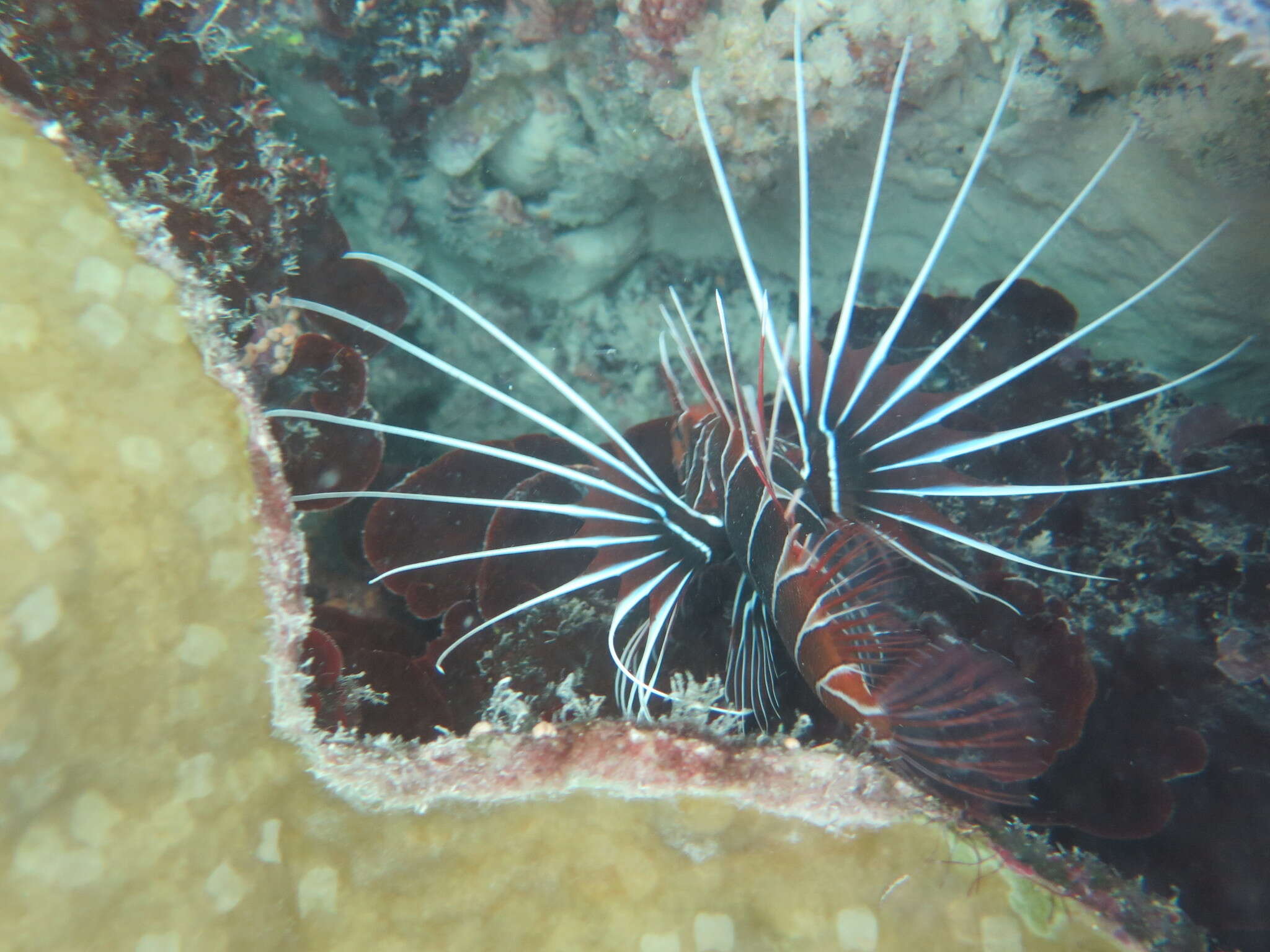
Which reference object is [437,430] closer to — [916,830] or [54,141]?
[54,141]

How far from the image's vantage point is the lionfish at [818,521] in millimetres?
1688

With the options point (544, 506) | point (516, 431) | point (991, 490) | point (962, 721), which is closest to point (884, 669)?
point (962, 721)

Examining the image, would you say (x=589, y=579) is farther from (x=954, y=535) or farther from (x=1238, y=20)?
(x=1238, y=20)

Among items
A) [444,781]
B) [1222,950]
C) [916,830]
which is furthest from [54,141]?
[1222,950]

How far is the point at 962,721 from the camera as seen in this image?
5.27 feet

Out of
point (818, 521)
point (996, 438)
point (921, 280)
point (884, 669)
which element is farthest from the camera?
point (818, 521)

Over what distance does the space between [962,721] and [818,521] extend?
0.76 meters

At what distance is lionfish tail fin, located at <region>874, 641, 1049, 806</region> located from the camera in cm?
162

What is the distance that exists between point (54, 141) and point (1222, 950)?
3908mm

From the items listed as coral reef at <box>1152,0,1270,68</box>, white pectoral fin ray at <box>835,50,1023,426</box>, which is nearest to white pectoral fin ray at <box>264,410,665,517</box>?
white pectoral fin ray at <box>835,50,1023,426</box>

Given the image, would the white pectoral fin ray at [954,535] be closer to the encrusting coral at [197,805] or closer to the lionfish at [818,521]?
the lionfish at [818,521]

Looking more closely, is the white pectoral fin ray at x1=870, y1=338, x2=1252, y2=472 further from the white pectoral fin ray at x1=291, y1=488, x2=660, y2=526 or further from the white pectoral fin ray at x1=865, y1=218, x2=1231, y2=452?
the white pectoral fin ray at x1=291, y1=488, x2=660, y2=526

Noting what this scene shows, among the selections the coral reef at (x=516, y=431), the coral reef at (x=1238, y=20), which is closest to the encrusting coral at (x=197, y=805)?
the coral reef at (x=516, y=431)

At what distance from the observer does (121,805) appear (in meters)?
1.52
